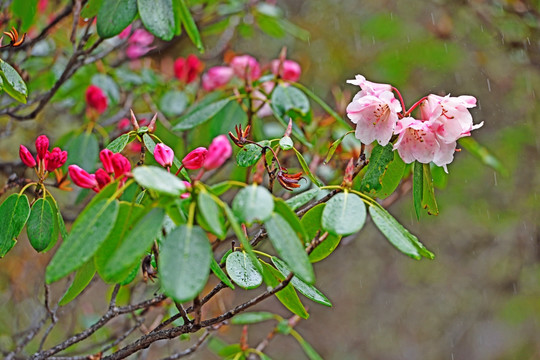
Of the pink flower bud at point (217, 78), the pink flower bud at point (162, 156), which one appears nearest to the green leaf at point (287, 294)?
the pink flower bud at point (162, 156)

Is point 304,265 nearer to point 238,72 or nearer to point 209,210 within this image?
point 209,210

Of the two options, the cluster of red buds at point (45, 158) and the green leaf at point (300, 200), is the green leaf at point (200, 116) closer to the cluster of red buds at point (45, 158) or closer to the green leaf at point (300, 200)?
the cluster of red buds at point (45, 158)

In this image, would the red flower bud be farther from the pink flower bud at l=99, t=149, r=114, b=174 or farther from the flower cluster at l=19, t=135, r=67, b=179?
the flower cluster at l=19, t=135, r=67, b=179

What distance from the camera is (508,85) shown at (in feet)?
11.8

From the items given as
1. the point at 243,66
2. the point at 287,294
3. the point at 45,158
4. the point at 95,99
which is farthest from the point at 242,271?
the point at 243,66

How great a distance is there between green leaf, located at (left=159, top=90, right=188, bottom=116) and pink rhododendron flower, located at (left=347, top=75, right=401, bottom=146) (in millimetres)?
952

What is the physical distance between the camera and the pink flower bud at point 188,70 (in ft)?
6.54

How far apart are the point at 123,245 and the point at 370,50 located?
377cm

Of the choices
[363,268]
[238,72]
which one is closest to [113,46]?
[238,72]

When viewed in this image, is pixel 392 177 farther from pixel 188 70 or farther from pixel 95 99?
pixel 188 70

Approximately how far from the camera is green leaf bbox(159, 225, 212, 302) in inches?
24.7

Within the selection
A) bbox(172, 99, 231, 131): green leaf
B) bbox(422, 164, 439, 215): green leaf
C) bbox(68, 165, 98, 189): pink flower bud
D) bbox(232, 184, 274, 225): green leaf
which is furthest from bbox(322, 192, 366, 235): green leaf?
bbox(172, 99, 231, 131): green leaf

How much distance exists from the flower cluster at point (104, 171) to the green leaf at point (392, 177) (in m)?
0.43

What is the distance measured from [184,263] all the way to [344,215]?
0.24 m
